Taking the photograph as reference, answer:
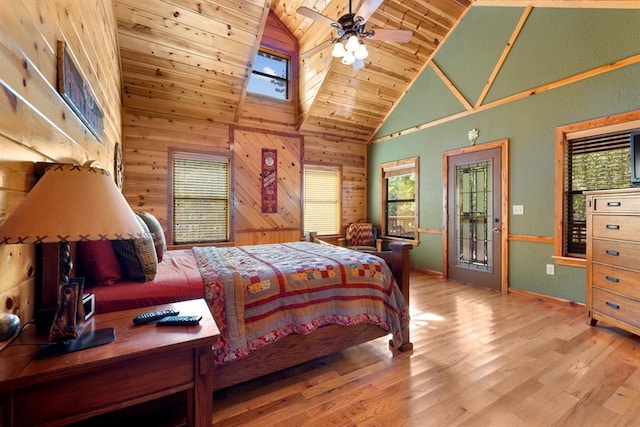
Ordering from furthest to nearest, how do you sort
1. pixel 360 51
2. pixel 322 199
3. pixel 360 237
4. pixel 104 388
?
pixel 322 199, pixel 360 237, pixel 360 51, pixel 104 388

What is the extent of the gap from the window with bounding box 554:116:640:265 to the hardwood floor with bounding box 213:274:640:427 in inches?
37.9

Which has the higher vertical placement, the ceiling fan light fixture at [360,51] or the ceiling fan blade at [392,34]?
the ceiling fan blade at [392,34]

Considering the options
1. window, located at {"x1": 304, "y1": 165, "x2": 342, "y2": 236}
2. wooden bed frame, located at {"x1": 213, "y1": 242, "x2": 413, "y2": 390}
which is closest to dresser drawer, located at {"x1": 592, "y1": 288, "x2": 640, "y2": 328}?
wooden bed frame, located at {"x1": 213, "y1": 242, "x2": 413, "y2": 390}

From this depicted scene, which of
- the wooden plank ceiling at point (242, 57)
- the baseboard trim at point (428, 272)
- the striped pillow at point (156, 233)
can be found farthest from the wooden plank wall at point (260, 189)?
the striped pillow at point (156, 233)

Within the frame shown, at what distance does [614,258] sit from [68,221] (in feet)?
12.2

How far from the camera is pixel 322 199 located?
5848 millimetres

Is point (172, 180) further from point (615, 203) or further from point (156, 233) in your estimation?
point (615, 203)

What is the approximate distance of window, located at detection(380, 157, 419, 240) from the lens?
532cm

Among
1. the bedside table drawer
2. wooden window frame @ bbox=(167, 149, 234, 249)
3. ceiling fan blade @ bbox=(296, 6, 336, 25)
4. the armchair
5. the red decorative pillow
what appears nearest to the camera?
the bedside table drawer

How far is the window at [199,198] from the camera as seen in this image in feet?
14.8

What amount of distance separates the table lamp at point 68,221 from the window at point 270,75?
14.8 feet

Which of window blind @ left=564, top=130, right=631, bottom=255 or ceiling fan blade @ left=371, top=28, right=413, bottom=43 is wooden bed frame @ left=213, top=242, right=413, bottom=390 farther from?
window blind @ left=564, top=130, right=631, bottom=255

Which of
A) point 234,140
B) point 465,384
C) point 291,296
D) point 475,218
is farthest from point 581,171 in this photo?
point 234,140

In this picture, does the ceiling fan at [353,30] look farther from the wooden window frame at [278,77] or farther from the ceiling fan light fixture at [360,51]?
the wooden window frame at [278,77]
